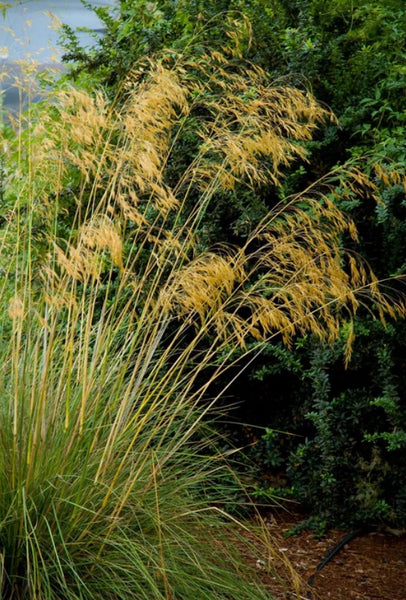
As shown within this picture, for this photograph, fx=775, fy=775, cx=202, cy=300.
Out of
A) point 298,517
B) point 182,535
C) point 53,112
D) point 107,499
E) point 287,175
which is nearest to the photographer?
point 107,499

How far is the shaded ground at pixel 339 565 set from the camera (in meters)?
3.14

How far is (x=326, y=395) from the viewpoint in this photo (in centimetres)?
361

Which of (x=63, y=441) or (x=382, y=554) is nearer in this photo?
(x=63, y=441)

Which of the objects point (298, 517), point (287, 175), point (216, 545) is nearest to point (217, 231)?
point (287, 175)

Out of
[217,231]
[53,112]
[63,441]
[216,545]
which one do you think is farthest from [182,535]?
[53,112]

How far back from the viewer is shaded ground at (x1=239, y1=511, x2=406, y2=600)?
3145 millimetres

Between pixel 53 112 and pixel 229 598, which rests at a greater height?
pixel 53 112

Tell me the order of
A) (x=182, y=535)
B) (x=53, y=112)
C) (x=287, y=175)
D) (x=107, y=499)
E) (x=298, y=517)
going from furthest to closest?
1. (x=53, y=112)
2. (x=287, y=175)
3. (x=298, y=517)
4. (x=182, y=535)
5. (x=107, y=499)

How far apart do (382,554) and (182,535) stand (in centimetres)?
128

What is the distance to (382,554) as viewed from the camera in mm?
3527

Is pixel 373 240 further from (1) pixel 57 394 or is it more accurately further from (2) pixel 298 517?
(1) pixel 57 394

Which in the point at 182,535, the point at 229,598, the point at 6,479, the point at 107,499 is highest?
the point at 6,479

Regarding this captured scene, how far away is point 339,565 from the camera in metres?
3.42

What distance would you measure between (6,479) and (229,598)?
2.82 feet
